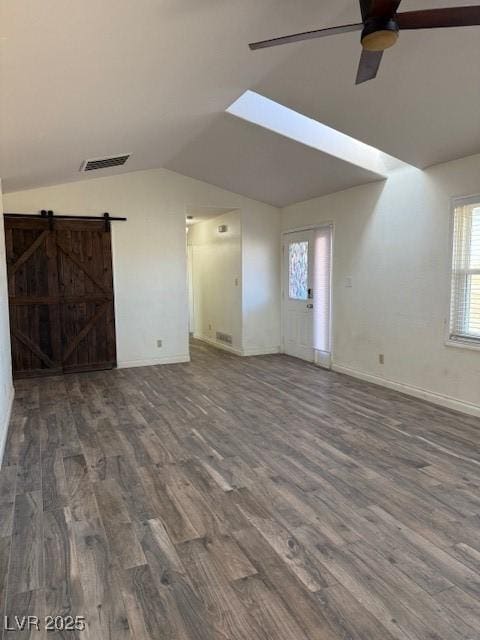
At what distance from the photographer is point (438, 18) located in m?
1.88

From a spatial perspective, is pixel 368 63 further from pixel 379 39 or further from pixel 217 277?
pixel 217 277

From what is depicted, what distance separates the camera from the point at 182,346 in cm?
674

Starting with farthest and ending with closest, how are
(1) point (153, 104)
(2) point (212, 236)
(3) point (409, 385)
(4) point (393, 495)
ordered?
(2) point (212, 236) → (3) point (409, 385) → (1) point (153, 104) → (4) point (393, 495)

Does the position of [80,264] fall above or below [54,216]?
below

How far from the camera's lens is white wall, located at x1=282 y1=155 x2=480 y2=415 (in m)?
4.23

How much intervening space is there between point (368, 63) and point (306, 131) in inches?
102

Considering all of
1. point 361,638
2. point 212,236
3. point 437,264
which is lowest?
point 361,638

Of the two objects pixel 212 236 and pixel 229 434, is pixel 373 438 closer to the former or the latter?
pixel 229 434

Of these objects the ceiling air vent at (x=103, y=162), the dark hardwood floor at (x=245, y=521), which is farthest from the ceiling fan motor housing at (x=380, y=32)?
the ceiling air vent at (x=103, y=162)

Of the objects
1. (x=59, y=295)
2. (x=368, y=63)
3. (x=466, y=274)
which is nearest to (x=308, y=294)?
(x=466, y=274)

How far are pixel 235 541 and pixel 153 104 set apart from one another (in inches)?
123

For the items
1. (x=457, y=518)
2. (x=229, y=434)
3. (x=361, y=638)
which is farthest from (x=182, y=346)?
(x=361, y=638)

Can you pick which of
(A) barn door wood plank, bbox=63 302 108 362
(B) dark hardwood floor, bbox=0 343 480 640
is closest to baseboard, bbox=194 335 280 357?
(A) barn door wood plank, bbox=63 302 108 362

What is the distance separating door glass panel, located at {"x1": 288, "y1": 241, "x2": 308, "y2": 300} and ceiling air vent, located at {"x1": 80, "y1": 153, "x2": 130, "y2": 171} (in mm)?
2937
